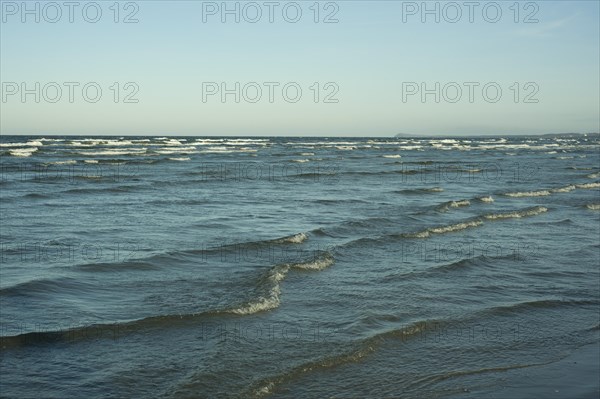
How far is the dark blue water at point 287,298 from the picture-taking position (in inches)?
261

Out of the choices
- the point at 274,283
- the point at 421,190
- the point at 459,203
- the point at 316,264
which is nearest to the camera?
the point at 274,283

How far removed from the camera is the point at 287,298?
31.2 ft

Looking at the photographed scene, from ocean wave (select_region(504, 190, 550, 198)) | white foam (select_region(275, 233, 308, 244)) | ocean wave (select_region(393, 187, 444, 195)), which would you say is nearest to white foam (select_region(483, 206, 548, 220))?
ocean wave (select_region(504, 190, 550, 198))

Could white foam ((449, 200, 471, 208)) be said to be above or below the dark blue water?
above

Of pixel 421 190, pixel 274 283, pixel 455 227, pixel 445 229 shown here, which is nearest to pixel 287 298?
pixel 274 283

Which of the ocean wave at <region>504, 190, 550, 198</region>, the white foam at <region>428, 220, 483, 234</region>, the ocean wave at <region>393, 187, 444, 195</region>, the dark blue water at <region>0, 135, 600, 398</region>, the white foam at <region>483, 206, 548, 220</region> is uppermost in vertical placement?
the ocean wave at <region>393, 187, 444, 195</region>

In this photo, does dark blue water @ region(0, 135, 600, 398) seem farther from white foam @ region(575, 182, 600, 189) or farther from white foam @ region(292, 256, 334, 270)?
white foam @ region(575, 182, 600, 189)

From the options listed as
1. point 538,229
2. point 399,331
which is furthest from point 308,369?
point 538,229

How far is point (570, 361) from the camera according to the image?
7312 mm

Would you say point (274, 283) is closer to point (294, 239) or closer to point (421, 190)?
point (294, 239)

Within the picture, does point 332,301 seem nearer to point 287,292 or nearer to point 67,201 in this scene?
point 287,292

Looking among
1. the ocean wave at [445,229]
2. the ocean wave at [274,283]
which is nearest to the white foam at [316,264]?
the ocean wave at [274,283]

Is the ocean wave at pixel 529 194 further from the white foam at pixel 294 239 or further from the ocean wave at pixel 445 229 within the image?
the white foam at pixel 294 239

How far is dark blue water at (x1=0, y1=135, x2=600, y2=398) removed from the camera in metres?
6.63
